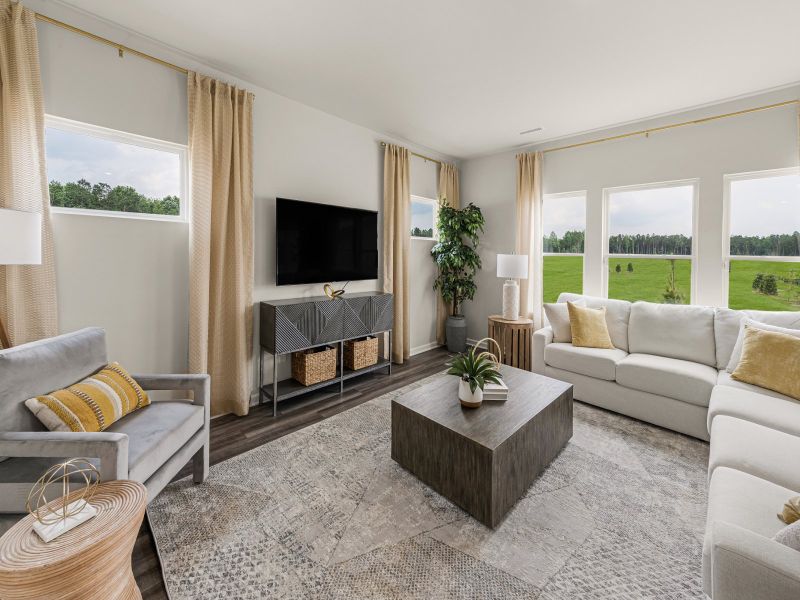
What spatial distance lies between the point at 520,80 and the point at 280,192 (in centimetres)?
231

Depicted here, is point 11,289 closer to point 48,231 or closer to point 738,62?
point 48,231

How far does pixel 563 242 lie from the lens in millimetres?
4469

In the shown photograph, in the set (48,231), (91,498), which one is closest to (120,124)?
(48,231)

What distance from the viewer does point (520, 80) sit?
9.50 ft

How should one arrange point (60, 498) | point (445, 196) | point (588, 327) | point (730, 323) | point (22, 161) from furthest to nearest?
1. point (445, 196)
2. point (588, 327)
3. point (730, 323)
4. point (22, 161)
5. point (60, 498)

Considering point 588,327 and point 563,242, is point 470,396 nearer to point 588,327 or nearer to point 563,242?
point 588,327

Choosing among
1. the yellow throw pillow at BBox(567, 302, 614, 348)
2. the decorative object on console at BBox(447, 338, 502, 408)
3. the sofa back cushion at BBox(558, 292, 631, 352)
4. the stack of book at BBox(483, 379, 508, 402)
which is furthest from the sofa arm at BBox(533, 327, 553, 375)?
the decorative object on console at BBox(447, 338, 502, 408)

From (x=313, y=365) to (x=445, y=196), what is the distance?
10.3 ft

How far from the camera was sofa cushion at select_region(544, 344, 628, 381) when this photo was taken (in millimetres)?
3029

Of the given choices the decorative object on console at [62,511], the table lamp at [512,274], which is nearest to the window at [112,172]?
the decorative object on console at [62,511]

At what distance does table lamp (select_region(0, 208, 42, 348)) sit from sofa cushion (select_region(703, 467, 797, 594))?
9.78 feet

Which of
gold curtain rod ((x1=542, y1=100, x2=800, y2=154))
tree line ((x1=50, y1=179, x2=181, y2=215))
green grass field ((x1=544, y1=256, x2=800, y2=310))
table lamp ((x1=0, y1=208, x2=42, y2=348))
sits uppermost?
gold curtain rod ((x1=542, y1=100, x2=800, y2=154))

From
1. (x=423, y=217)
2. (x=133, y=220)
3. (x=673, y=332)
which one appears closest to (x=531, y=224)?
(x=423, y=217)

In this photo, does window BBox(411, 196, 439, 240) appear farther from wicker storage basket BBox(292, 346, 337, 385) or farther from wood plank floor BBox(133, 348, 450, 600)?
wicker storage basket BBox(292, 346, 337, 385)
